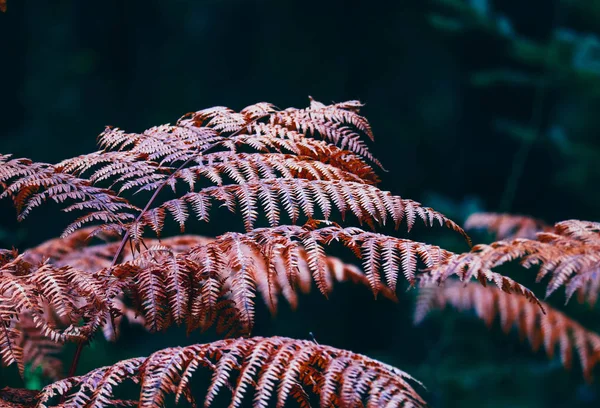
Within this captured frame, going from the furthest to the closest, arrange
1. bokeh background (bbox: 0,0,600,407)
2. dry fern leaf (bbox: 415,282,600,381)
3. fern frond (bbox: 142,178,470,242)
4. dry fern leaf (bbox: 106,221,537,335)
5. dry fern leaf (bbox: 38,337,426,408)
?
bokeh background (bbox: 0,0,600,407), dry fern leaf (bbox: 415,282,600,381), fern frond (bbox: 142,178,470,242), dry fern leaf (bbox: 106,221,537,335), dry fern leaf (bbox: 38,337,426,408)

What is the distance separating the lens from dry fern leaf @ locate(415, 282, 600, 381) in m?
1.90

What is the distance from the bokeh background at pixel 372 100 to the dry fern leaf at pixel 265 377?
265 cm

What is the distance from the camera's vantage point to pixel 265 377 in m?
0.70

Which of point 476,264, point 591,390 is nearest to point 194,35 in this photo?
point 476,264

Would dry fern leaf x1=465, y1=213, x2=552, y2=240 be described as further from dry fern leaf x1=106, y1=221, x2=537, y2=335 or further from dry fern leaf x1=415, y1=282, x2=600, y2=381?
dry fern leaf x1=106, y1=221, x2=537, y2=335

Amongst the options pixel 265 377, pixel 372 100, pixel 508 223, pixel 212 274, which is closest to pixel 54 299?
pixel 212 274

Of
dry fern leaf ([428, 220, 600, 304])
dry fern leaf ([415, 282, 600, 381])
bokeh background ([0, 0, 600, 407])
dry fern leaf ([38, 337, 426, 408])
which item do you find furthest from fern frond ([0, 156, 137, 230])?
bokeh background ([0, 0, 600, 407])

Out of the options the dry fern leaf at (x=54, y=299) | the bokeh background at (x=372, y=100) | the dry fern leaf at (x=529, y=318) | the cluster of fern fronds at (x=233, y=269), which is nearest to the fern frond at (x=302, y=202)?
the cluster of fern fronds at (x=233, y=269)

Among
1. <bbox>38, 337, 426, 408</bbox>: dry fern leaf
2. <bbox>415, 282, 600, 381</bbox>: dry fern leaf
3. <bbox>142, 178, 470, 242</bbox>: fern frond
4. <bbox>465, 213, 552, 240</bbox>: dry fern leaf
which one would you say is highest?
<bbox>142, 178, 470, 242</bbox>: fern frond

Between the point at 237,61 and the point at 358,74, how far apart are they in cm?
106

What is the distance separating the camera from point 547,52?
302 cm

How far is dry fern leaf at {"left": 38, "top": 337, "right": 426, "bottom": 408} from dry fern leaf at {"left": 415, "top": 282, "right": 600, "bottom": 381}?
1.23 meters

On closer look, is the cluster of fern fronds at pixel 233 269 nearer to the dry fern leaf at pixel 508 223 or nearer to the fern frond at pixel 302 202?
the fern frond at pixel 302 202

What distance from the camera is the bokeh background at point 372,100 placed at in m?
3.66
